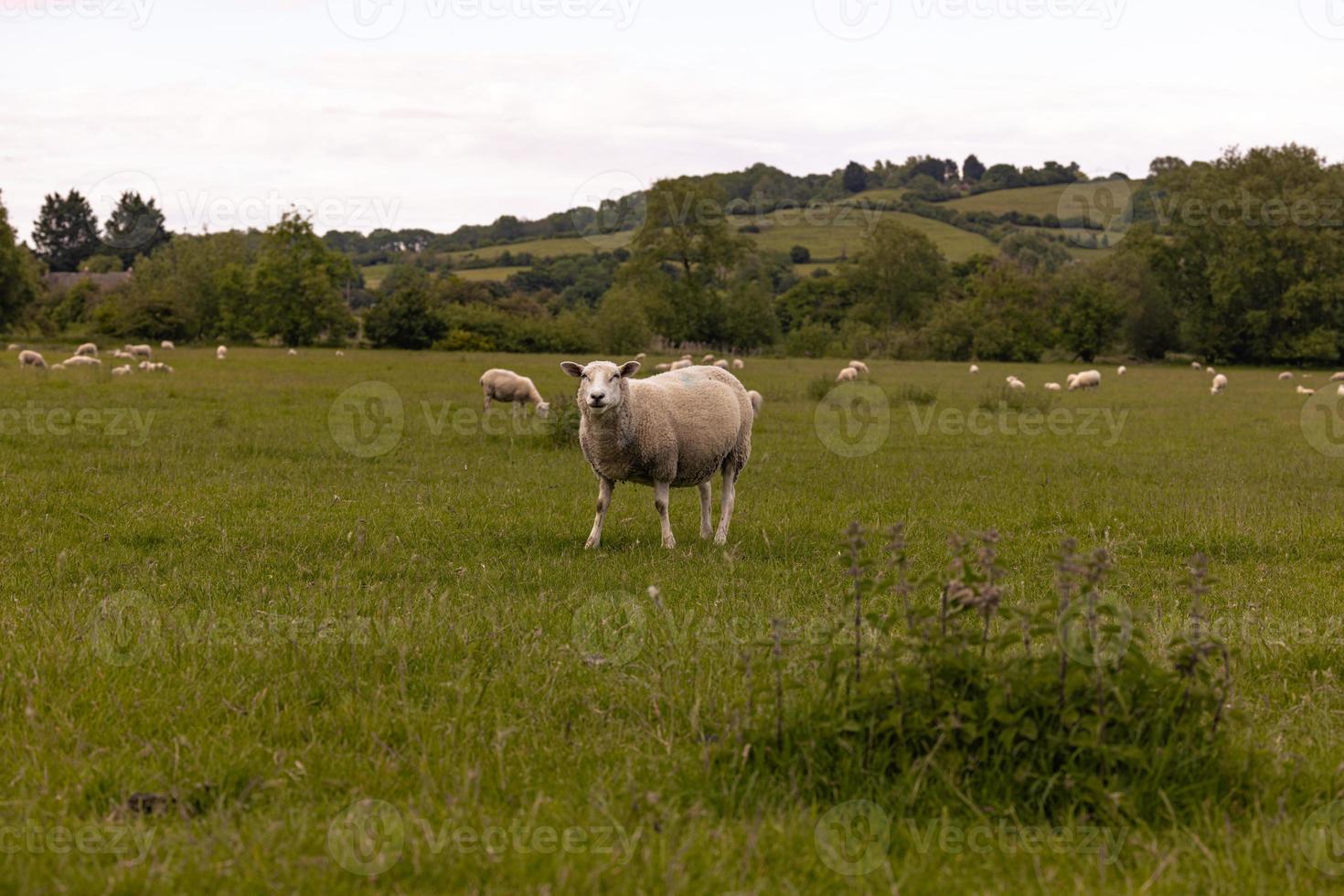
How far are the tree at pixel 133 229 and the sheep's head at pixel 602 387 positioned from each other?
14810cm

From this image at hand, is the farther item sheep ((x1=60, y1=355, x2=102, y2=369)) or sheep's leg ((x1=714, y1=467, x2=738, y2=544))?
sheep ((x1=60, y1=355, x2=102, y2=369))

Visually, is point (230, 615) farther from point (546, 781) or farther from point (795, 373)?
point (795, 373)

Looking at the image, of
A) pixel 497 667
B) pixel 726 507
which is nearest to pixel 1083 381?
pixel 726 507

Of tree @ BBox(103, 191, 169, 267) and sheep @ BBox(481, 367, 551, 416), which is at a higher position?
tree @ BBox(103, 191, 169, 267)

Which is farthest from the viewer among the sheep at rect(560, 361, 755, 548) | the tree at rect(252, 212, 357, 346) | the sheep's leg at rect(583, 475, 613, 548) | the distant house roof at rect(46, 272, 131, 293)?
the distant house roof at rect(46, 272, 131, 293)

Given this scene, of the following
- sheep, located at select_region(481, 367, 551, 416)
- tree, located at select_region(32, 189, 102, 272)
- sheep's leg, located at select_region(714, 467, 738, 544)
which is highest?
tree, located at select_region(32, 189, 102, 272)

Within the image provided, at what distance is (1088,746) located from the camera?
4.26m

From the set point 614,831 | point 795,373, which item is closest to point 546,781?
point 614,831

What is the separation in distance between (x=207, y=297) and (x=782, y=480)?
8250 cm

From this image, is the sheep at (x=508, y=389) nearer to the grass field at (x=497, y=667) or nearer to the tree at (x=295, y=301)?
the grass field at (x=497, y=667)

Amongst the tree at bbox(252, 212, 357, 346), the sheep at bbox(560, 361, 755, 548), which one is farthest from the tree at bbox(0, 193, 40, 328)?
the sheep at bbox(560, 361, 755, 548)

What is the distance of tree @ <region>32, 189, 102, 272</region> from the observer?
142250mm

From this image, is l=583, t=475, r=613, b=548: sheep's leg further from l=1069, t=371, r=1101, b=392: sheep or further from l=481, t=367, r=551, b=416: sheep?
l=1069, t=371, r=1101, b=392: sheep

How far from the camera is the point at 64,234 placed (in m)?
143
